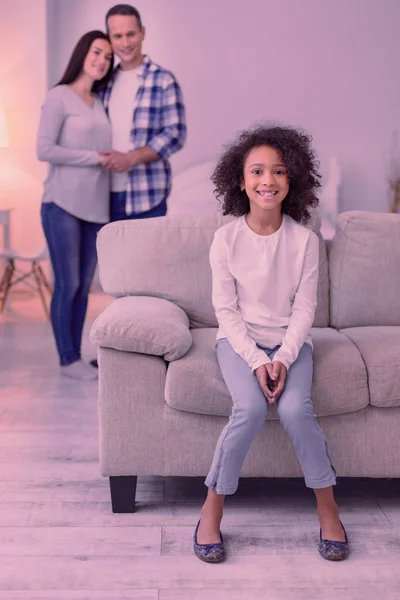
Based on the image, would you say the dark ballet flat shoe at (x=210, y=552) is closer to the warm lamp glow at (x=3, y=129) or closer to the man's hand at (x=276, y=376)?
the man's hand at (x=276, y=376)

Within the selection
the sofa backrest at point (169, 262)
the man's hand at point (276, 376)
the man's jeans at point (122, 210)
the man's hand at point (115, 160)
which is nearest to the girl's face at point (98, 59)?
the man's hand at point (115, 160)

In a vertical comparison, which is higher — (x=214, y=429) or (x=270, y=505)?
(x=214, y=429)

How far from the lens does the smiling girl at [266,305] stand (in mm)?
1968

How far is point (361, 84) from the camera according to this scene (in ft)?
21.1

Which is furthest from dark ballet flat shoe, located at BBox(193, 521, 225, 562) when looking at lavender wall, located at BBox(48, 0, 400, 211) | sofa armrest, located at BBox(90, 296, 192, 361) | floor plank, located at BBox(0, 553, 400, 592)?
lavender wall, located at BBox(48, 0, 400, 211)

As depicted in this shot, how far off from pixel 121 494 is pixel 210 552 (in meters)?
0.37

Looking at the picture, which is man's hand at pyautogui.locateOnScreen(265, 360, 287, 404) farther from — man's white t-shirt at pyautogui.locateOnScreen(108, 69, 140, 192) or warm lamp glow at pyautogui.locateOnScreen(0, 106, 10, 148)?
warm lamp glow at pyautogui.locateOnScreen(0, 106, 10, 148)

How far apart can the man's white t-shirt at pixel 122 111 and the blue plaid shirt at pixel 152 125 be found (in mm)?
23

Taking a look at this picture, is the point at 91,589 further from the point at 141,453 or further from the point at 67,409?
the point at 67,409

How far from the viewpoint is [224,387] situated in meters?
2.09

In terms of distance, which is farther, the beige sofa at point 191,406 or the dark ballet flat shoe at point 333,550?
the beige sofa at point 191,406

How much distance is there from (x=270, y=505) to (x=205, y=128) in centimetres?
460

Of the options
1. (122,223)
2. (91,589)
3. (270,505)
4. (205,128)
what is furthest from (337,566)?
(205,128)

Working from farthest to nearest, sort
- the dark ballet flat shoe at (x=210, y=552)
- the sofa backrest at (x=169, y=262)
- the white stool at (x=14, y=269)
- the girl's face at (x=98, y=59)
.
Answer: the white stool at (x=14, y=269) → the girl's face at (x=98, y=59) → the sofa backrest at (x=169, y=262) → the dark ballet flat shoe at (x=210, y=552)
